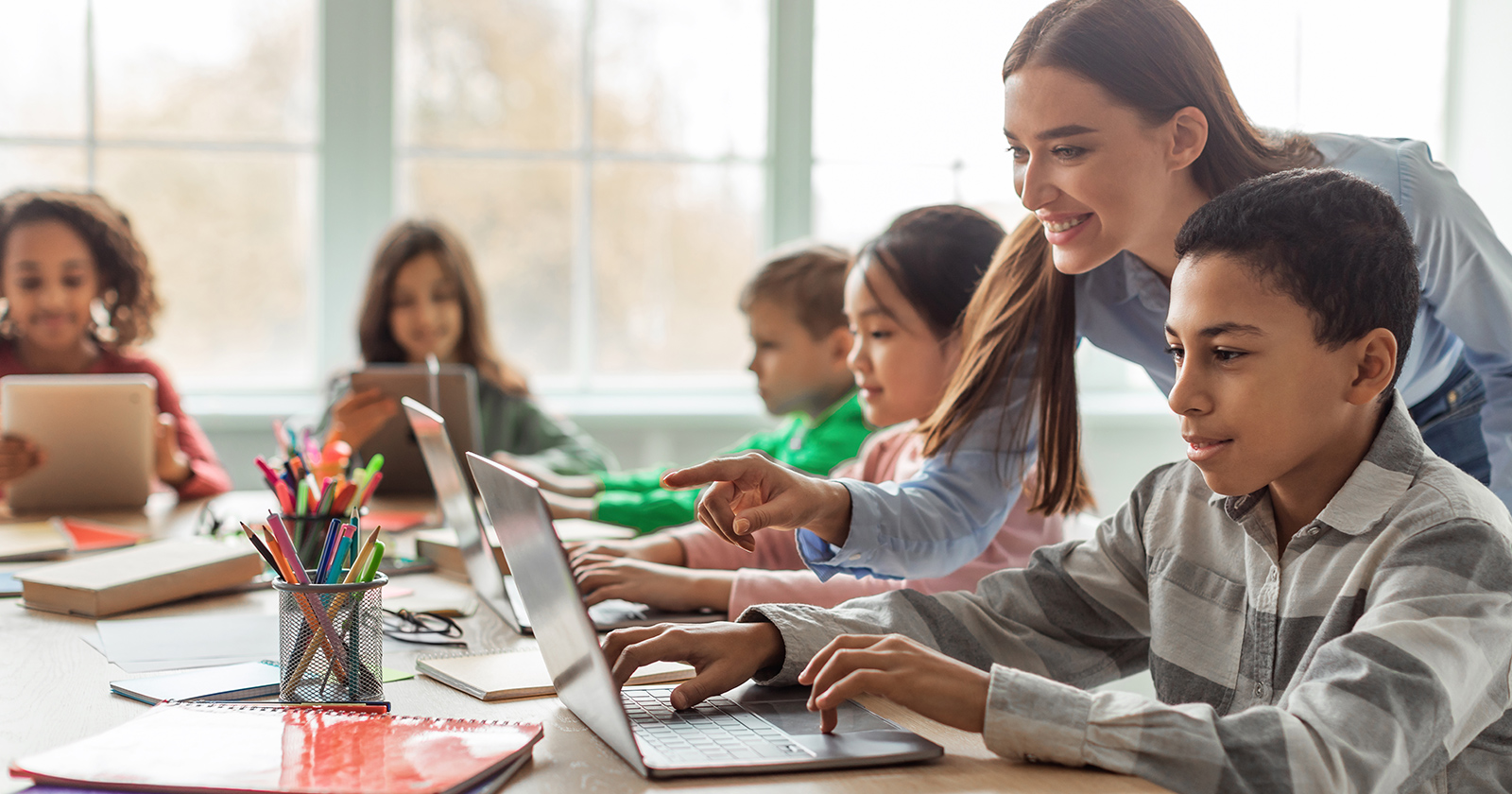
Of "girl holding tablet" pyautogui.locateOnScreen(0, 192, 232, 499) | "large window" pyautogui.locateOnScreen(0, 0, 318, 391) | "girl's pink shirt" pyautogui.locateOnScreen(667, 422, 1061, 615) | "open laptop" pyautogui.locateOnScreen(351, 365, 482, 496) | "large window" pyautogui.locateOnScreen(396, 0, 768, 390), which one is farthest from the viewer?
"large window" pyautogui.locateOnScreen(396, 0, 768, 390)

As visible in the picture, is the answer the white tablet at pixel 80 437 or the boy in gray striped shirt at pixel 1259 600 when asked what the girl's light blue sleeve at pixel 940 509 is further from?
the white tablet at pixel 80 437

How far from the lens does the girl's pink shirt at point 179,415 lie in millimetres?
2008

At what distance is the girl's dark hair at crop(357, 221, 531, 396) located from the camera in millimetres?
2443

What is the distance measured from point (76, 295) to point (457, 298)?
28.0 inches

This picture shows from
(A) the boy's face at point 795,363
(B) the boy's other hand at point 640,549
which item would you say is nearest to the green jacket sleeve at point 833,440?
(A) the boy's face at point 795,363

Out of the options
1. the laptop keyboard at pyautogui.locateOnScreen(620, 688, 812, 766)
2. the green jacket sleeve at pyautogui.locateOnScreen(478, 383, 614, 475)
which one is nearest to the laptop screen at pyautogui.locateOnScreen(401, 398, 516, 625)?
the laptop keyboard at pyautogui.locateOnScreen(620, 688, 812, 766)

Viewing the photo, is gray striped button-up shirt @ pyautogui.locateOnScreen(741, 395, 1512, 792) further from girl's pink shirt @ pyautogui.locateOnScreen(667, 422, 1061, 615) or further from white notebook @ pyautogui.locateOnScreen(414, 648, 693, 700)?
girl's pink shirt @ pyautogui.locateOnScreen(667, 422, 1061, 615)

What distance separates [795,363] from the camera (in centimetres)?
205

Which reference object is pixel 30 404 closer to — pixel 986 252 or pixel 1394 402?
pixel 986 252

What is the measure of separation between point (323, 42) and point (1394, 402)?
2.74 metres

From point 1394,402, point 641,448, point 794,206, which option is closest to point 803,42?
point 794,206

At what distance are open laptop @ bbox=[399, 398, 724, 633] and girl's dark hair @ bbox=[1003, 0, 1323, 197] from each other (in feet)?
A: 2.03

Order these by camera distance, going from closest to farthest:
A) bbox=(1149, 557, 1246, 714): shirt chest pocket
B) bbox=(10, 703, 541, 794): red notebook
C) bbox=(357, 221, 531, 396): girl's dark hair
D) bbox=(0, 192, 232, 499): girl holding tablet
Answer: bbox=(10, 703, 541, 794): red notebook, bbox=(1149, 557, 1246, 714): shirt chest pocket, bbox=(0, 192, 232, 499): girl holding tablet, bbox=(357, 221, 531, 396): girl's dark hair

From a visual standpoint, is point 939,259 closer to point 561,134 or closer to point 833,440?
point 833,440
